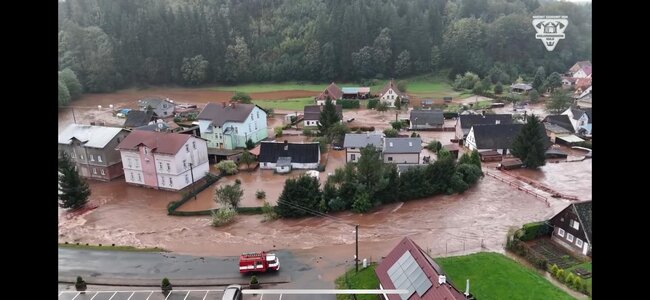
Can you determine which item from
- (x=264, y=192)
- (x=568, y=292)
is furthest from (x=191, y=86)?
(x=568, y=292)

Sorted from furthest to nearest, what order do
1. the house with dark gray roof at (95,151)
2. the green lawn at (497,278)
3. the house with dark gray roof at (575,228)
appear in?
the house with dark gray roof at (95,151) → the house with dark gray roof at (575,228) → the green lawn at (497,278)

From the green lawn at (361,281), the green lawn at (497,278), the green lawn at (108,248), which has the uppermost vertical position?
the green lawn at (108,248)

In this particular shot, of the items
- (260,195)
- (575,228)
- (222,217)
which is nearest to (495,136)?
(575,228)

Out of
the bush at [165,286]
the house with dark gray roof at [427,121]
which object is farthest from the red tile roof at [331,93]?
the bush at [165,286]

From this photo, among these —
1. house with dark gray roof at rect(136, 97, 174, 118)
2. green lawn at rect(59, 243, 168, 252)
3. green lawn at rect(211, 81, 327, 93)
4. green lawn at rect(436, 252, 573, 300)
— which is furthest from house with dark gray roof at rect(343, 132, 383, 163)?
green lawn at rect(211, 81, 327, 93)

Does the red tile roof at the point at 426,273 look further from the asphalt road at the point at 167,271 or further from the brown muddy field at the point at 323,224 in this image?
the brown muddy field at the point at 323,224
